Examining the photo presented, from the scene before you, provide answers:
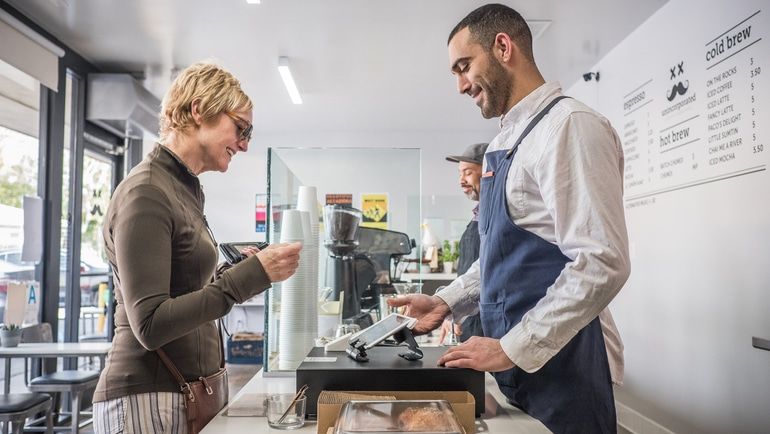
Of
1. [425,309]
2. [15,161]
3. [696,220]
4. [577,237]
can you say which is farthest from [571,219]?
[15,161]

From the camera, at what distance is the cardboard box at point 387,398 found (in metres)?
1.07

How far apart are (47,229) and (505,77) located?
3794mm

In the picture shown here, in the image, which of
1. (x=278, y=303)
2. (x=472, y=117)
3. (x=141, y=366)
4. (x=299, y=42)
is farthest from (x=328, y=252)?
(x=472, y=117)

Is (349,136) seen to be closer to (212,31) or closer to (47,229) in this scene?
(212,31)

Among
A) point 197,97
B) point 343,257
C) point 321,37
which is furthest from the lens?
point 321,37

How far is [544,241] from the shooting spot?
1.20m

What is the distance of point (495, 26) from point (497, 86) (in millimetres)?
136

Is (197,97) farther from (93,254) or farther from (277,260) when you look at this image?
(93,254)

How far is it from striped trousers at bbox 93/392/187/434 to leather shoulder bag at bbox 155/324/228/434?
34mm

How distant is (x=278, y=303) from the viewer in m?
1.70

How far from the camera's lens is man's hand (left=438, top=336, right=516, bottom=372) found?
1.14 metres

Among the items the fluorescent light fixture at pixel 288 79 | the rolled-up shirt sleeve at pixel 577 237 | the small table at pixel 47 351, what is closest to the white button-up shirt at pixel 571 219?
the rolled-up shirt sleeve at pixel 577 237

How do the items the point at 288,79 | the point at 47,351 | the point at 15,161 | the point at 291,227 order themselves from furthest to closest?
the point at 288,79, the point at 15,161, the point at 47,351, the point at 291,227

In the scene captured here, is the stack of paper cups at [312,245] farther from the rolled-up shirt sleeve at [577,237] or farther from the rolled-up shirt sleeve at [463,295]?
the rolled-up shirt sleeve at [577,237]
